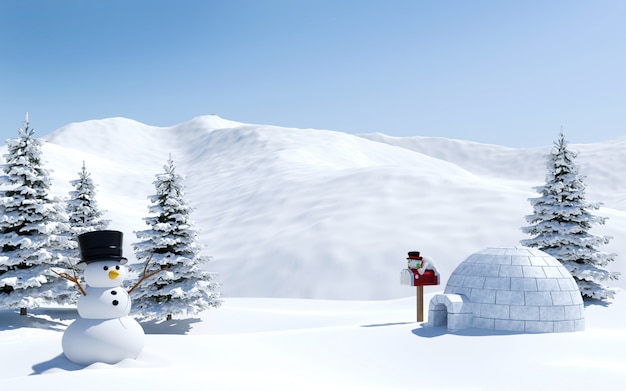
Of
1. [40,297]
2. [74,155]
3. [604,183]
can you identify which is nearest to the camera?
[40,297]

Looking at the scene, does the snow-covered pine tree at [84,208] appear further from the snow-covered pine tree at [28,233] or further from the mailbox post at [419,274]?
the mailbox post at [419,274]

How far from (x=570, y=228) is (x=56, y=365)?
63.6 ft

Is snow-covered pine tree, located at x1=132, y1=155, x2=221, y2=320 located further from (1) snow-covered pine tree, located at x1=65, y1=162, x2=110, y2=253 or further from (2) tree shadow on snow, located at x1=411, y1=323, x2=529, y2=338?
(2) tree shadow on snow, located at x1=411, y1=323, x2=529, y2=338

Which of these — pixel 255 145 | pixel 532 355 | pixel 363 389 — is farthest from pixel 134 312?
pixel 255 145

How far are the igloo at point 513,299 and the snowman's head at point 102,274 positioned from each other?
8.62 m

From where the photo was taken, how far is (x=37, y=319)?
20.3m

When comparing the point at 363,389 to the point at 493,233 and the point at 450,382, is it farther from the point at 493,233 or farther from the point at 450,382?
the point at 493,233

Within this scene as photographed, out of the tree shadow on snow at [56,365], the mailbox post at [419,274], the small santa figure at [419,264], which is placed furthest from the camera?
the small santa figure at [419,264]

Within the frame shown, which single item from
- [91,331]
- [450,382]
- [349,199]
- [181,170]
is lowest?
[450,382]

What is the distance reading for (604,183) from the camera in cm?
9450

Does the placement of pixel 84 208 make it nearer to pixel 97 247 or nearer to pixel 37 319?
pixel 37 319

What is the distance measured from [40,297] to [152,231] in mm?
4620

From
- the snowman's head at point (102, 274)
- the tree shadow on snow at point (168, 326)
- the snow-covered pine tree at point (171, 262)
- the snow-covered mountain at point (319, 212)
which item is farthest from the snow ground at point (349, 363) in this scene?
the snow-covered mountain at point (319, 212)

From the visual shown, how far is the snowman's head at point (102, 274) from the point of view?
11801 mm
